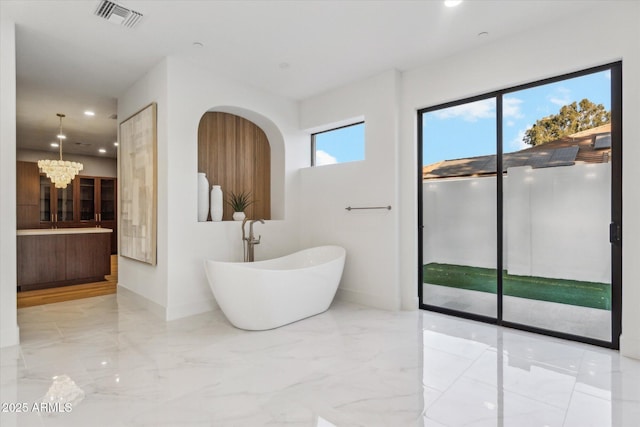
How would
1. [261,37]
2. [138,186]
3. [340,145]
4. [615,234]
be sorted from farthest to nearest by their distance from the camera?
[340,145], [138,186], [261,37], [615,234]

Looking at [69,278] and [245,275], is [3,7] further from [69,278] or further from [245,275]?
[69,278]

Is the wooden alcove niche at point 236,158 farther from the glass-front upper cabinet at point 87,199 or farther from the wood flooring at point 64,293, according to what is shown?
the glass-front upper cabinet at point 87,199

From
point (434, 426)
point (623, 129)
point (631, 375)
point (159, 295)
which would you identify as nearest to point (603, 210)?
point (623, 129)

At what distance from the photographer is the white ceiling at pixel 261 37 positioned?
8.43 ft

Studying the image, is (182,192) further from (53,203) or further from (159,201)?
(53,203)

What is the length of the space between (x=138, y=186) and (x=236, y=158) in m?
1.22

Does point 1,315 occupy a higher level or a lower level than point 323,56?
lower

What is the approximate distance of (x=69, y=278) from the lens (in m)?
4.95

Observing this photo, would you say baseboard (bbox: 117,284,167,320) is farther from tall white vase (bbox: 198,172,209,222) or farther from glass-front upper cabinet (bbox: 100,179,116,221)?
glass-front upper cabinet (bbox: 100,179,116,221)

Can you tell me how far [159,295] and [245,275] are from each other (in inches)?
48.5

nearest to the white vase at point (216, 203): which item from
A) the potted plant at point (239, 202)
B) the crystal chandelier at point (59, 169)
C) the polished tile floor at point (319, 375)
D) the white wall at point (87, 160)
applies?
the potted plant at point (239, 202)

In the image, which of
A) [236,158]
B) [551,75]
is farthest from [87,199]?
[551,75]

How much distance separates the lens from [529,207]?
3012 mm

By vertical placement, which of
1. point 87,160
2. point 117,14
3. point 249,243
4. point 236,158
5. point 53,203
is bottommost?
point 249,243
